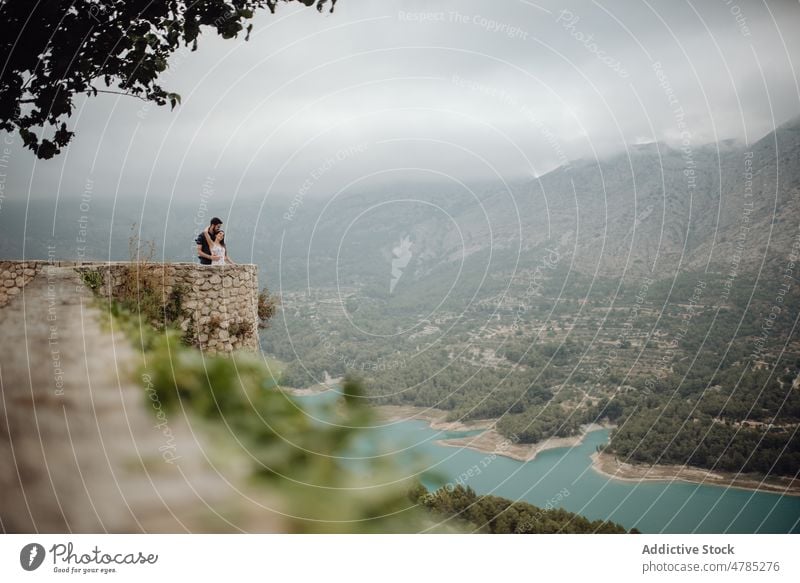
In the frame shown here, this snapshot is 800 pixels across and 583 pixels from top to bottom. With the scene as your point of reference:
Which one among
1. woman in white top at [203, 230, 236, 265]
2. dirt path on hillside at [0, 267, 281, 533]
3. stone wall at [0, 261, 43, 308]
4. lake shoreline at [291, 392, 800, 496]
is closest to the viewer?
dirt path on hillside at [0, 267, 281, 533]

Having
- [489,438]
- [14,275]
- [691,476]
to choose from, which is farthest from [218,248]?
[489,438]

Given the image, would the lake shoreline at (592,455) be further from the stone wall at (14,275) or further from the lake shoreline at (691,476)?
the stone wall at (14,275)

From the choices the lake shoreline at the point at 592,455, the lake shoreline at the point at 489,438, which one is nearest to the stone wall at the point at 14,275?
the lake shoreline at the point at 592,455

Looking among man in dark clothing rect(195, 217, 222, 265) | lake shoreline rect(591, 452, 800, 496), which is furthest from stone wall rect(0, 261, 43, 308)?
lake shoreline rect(591, 452, 800, 496)

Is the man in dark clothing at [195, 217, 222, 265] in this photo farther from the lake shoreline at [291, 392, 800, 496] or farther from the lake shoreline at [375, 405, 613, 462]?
the lake shoreline at [375, 405, 613, 462]
